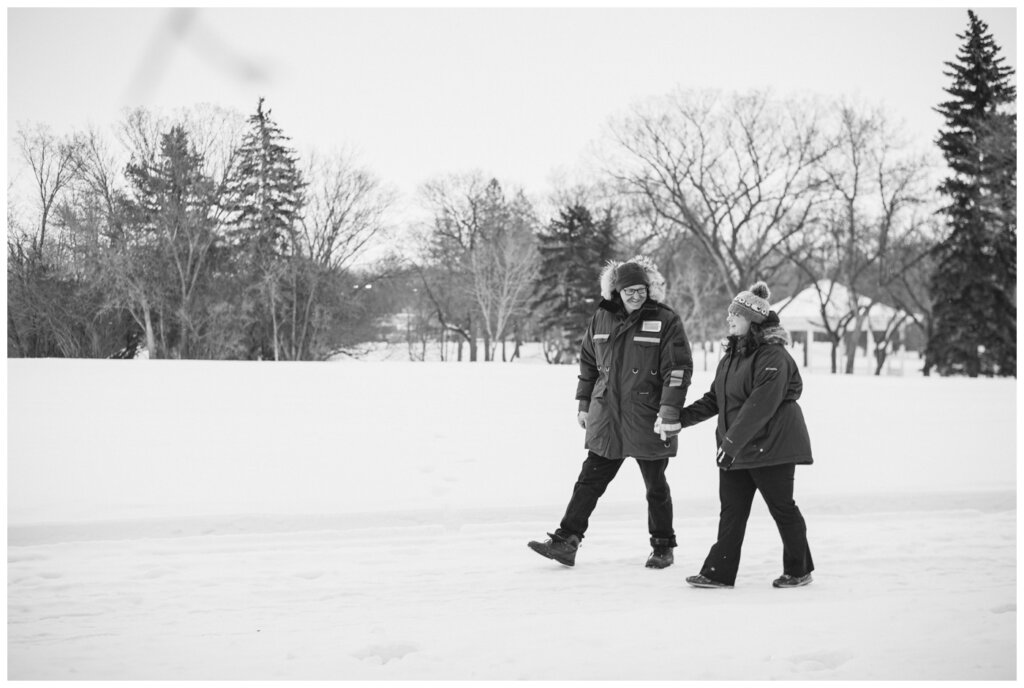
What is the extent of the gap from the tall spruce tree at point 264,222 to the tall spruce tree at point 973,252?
76.1ft

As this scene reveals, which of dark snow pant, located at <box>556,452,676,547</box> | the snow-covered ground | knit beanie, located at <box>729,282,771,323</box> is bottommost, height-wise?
the snow-covered ground

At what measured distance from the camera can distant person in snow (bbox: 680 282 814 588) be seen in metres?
4.46

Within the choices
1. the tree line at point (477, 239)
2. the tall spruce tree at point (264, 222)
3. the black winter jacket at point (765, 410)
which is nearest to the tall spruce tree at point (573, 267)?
the tree line at point (477, 239)

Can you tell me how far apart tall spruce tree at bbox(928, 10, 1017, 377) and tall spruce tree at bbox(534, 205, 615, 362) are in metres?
15.3

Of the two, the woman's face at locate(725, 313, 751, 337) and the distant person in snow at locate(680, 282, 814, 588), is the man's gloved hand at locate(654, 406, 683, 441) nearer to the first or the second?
the distant person in snow at locate(680, 282, 814, 588)

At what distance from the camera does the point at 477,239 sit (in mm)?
49531

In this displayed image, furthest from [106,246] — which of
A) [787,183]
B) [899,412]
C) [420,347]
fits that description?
[420,347]

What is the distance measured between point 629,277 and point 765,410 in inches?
42.1

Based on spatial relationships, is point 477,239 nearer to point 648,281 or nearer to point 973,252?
point 973,252

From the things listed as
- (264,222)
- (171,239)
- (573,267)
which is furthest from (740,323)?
(573,267)

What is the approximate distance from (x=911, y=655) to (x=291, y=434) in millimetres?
6914

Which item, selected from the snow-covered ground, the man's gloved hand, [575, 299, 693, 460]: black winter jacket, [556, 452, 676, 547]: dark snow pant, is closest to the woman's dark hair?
[575, 299, 693, 460]: black winter jacket

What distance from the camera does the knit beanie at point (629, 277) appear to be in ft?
16.3

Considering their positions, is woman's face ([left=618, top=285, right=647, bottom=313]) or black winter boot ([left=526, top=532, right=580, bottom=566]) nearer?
woman's face ([left=618, top=285, right=647, bottom=313])
